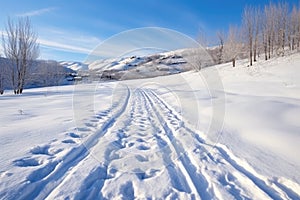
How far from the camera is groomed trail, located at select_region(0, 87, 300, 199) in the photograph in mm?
2449

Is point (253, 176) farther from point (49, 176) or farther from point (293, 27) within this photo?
point (293, 27)

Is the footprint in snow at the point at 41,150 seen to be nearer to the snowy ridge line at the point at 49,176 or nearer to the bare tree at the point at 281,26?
the snowy ridge line at the point at 49,176

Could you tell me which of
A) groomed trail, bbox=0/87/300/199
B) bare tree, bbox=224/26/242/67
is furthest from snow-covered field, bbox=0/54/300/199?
bare tree, bbox=224/26/242/67

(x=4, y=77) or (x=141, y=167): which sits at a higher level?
(x=4, y=77)

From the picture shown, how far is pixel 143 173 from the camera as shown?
3.06 meters

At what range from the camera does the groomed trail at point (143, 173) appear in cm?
245

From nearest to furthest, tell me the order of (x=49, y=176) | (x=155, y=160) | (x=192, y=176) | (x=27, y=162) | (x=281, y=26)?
(x=49, y=176) < (x=192, y=176) < (x=27, y=162) < (x=155, y=160) < (x=281, y=26)

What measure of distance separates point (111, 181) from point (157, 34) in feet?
14.0

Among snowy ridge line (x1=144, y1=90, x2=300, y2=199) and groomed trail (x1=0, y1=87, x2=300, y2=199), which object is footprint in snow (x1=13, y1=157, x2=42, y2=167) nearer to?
groomed trail (x1=0, y1=87, x2=300, y2=199)

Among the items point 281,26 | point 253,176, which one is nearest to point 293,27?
point 281,26

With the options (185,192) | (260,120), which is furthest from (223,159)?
(260,120)

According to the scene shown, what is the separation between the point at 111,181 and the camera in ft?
9.04

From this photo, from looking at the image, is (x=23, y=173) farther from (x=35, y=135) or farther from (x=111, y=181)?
(x=35, y=135)

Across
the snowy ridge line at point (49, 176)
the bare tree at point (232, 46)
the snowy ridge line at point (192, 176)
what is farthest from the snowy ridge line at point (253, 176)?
the bare tree at point (232, 46)
